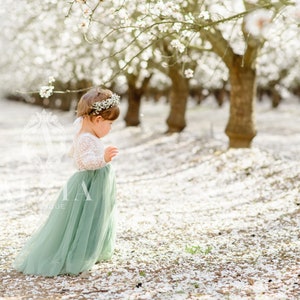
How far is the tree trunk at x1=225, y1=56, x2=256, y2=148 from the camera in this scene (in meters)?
13.3

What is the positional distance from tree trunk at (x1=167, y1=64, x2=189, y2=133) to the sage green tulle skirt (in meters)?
12.8

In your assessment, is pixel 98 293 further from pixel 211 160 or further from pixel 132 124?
pixel 132 124

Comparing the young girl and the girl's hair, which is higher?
the girl's hair

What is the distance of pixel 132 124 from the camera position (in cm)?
2448

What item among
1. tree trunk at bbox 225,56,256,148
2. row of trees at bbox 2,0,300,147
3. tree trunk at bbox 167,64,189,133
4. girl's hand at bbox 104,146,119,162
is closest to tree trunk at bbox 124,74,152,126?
row of trees at bbox 2,0,300,147

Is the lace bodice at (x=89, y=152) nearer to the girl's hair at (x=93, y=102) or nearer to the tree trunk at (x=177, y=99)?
the girl's hair at (x=93, y=102)

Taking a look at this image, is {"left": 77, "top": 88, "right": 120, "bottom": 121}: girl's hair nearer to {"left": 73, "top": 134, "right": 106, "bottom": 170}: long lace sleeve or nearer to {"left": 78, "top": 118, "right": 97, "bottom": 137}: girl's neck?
{"left": 78, "top": 118, "right": 97, "bottom": 137}: girl's neck

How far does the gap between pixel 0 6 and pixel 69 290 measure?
10702 mm

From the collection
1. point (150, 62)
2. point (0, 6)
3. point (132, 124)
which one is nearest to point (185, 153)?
point (150, 62)

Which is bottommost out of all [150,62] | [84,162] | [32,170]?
[32,170]

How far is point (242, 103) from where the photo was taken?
1352 centimetres

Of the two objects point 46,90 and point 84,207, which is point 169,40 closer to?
point 46,90

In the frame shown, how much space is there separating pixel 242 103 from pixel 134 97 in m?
10.7

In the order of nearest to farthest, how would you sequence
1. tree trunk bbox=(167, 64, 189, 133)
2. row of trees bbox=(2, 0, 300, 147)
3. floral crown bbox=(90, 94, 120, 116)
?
floral crown bbox=(90, 94, 120, 116), row of trees bbox=(2, 0, 300, 147), tree trunk bbox=(167, 64, 189, 133)
